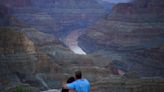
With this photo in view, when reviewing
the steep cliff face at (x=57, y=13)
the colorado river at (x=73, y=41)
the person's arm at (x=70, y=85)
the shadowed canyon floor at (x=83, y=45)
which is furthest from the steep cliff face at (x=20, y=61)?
the steep cliff face at (x=57, y=13)

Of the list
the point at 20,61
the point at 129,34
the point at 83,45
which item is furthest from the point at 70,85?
the point at 83,45

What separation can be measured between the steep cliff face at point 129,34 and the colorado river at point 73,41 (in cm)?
126

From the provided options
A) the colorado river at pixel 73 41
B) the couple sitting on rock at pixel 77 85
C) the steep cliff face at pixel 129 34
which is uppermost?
the couple sitting on rock at pixel 77 85

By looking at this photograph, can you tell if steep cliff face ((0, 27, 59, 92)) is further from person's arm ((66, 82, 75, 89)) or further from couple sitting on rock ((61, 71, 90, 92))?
person's arm ((66, 82, 75, 89))

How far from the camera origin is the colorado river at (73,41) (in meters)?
82.9

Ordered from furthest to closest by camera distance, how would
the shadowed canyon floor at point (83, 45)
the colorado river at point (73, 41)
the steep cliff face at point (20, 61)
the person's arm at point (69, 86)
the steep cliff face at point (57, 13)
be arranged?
1. the steep cliff face at point (57, 13)
2. the colorado river at point (73, 41)
3. the steep cliff face at point (20, 61)
4. the shadowed canyon floor at point (83, 45)
5. the person's arm at point (69, 86)

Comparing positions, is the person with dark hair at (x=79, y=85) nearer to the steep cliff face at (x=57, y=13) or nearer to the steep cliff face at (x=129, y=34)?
the steep cliff face at (x=129, y=34)

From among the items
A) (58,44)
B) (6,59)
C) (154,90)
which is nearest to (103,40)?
(58,44)

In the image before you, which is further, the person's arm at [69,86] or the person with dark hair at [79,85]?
the person with dark hair at [79,85]

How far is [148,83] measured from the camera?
33.1m

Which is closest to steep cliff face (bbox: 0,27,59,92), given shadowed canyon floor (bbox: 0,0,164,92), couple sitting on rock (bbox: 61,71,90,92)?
shadowed canyon floor (bbox: 0,0,164,92)

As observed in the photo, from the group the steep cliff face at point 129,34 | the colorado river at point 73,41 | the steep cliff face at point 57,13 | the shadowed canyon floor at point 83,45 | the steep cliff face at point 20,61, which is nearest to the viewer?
the shadowed canyon floor at point 83,45

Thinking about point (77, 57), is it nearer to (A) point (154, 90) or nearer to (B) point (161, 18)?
(A) point (154, 90)

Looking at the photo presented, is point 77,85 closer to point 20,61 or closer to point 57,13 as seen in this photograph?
point 20,61
